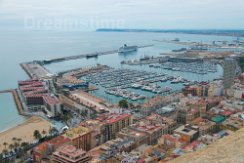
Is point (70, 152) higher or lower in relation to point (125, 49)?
lower

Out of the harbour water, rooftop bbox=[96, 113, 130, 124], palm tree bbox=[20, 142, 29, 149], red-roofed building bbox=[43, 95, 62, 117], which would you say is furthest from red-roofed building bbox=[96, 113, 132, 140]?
the harbour water

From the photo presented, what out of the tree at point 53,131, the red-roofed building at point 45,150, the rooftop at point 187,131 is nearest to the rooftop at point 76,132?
the red-roofed building at point 45,150

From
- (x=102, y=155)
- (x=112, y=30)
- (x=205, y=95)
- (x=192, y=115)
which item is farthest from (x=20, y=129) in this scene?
(x=112, y=30)

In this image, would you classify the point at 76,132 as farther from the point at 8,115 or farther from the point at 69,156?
the point at 8,115

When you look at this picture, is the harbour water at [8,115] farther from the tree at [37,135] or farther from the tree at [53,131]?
the tree at [53,131]

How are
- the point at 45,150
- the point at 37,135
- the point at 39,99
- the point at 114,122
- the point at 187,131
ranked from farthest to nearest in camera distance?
1. the point at 39,99
2. the point at 37,135
3. the point at 114,122
4. the point at 187,131
5. the point at 45,150

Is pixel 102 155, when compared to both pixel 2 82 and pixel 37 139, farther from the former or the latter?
pixel 2 82

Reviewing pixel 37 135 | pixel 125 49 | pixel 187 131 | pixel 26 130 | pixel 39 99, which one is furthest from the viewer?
pixel 125 49

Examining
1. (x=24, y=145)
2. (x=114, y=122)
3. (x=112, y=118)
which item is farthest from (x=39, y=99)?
(x=114, y=122)
